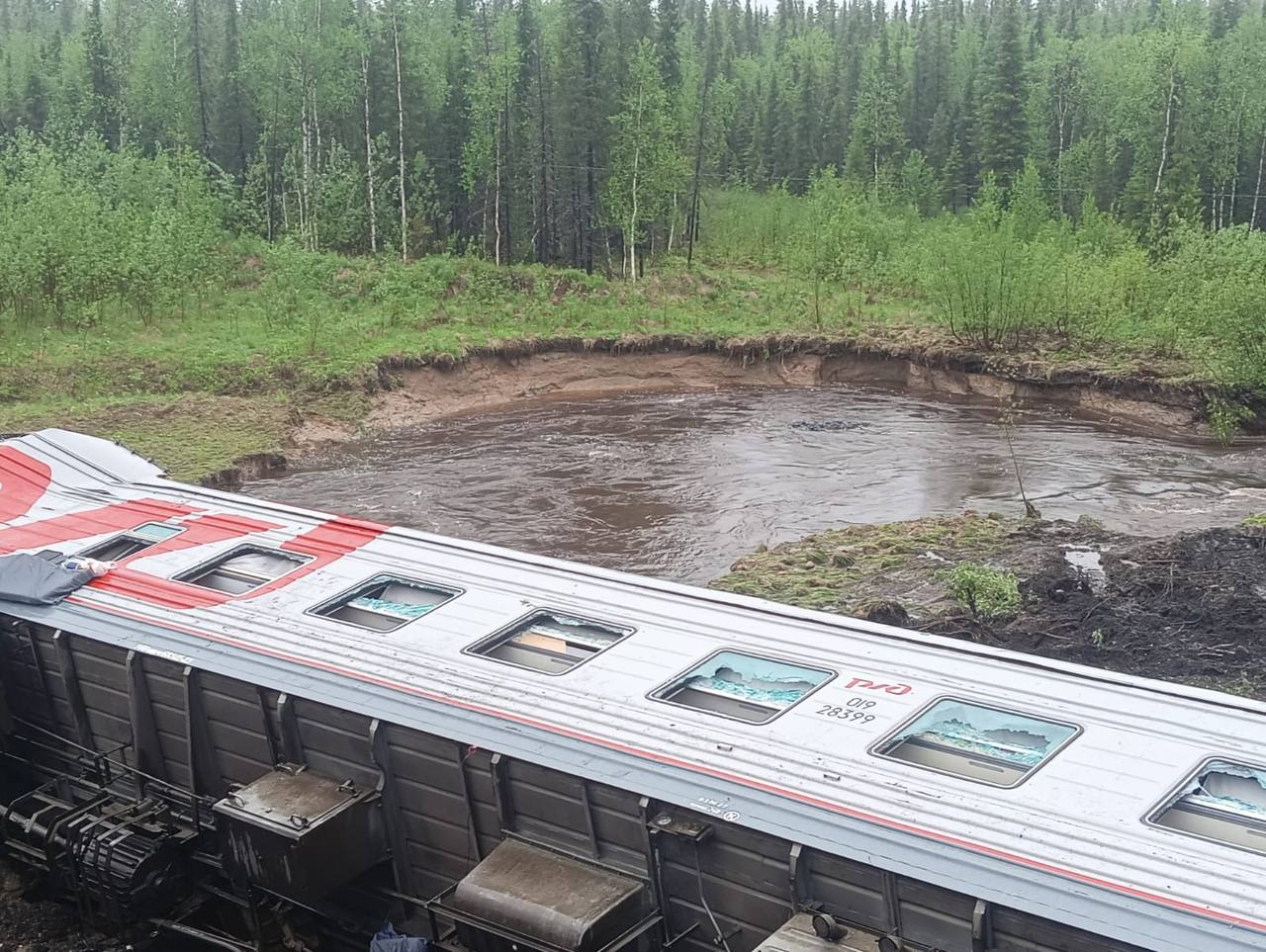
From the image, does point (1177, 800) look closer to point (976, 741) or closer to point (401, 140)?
point (976, 741)

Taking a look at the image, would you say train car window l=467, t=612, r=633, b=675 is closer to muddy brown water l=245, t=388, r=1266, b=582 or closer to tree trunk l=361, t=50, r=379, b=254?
muddy brown water l=245, t=388, r=1266, b=582

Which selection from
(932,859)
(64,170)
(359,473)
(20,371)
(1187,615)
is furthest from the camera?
(64,170)

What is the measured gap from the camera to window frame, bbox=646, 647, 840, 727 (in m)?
6.36

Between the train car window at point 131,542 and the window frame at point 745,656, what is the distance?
15.9ft

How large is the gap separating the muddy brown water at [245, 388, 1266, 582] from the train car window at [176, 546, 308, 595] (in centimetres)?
749

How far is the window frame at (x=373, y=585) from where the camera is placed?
786cm

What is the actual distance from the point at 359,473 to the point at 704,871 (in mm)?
16706

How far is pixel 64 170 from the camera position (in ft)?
110

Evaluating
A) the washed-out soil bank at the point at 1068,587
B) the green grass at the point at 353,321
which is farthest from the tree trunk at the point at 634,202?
the washed-out soil bank at the point at 1068,587

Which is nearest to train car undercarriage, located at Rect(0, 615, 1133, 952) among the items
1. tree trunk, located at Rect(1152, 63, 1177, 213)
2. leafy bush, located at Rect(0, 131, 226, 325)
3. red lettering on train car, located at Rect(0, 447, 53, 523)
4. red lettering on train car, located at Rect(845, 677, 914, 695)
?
red lettering on train car, located at Rect(845, 677, 914, 695)

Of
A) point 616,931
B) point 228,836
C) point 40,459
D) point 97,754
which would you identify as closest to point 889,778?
point 616,931

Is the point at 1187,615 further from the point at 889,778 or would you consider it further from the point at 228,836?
the point at 228,836

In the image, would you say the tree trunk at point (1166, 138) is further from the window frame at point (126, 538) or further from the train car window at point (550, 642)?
the train car window at point (550, 642)

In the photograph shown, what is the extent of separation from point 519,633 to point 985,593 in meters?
6.83
